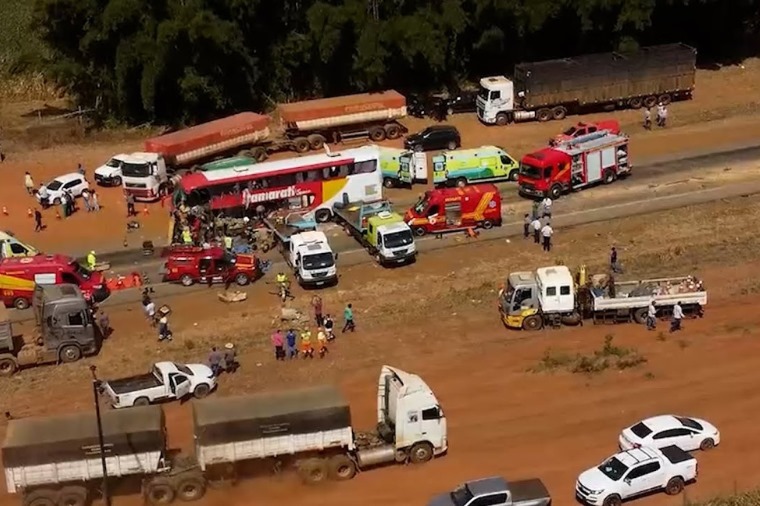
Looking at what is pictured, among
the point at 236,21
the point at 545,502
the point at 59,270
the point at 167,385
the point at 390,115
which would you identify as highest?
the point at 236,21

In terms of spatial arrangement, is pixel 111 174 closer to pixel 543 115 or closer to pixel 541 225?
pixel 541 225

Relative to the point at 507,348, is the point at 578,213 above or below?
above

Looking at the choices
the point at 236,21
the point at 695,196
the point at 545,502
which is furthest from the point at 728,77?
the point at 545,502

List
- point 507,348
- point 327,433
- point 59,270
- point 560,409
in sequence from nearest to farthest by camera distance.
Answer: point 327,433
point 560,409
point 507,348
point 59,270

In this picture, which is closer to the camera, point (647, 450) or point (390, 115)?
point (647, 450)

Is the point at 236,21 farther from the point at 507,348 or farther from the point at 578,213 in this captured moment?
the point at 507,348

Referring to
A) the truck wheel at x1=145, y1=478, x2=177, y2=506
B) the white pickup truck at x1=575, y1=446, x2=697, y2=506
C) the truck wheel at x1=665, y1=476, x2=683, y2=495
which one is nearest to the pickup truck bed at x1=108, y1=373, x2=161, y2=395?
the truck wheel at x1=145, y1=478, x2=177, y2=506
